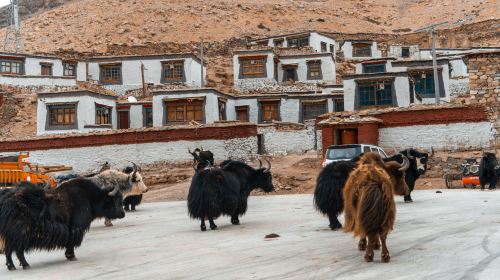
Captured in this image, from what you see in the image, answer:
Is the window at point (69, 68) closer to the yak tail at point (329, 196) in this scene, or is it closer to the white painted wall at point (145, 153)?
the white painted wall at point (145, 153)

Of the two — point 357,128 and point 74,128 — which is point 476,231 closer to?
point 357,128

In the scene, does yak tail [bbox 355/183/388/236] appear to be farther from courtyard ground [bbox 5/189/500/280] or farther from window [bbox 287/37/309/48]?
window [bbox 287/37/309/48]

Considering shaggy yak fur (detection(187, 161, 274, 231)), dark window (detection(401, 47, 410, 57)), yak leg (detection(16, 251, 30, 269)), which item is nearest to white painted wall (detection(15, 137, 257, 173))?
shaggy yak fur (detection(187, 161, 274, 231))

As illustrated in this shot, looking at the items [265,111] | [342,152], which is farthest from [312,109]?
[342,152]

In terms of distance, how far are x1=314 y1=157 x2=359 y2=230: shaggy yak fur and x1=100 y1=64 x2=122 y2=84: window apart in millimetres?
38530

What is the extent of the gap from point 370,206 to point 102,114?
112 ft

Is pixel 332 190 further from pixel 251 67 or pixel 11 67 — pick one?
pixel 11 67

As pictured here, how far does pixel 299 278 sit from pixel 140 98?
39058 mm

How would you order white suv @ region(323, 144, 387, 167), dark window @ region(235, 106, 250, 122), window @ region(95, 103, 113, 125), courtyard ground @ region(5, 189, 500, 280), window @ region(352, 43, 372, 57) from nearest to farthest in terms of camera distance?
courtyard ground @ region(5, 189, 500, 280)
white suv @ region(323, 144, 387, 167)
window @ region(95, 103, 113, 125)
dark window @ region(235, 106, 250, 122)
window @ region(352, 43, 372, 57)

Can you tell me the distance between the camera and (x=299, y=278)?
208 inches

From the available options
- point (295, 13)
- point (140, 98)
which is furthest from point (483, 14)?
point (140, 98)

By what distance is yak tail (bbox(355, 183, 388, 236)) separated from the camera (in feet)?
19.1

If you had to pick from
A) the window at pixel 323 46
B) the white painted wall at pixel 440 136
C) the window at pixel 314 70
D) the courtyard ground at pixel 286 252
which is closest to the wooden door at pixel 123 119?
the window at pixel 314 70

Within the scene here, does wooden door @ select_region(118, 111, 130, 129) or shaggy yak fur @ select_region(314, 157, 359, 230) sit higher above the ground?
wooden door @ select_region(118, 111, 130, 129)
